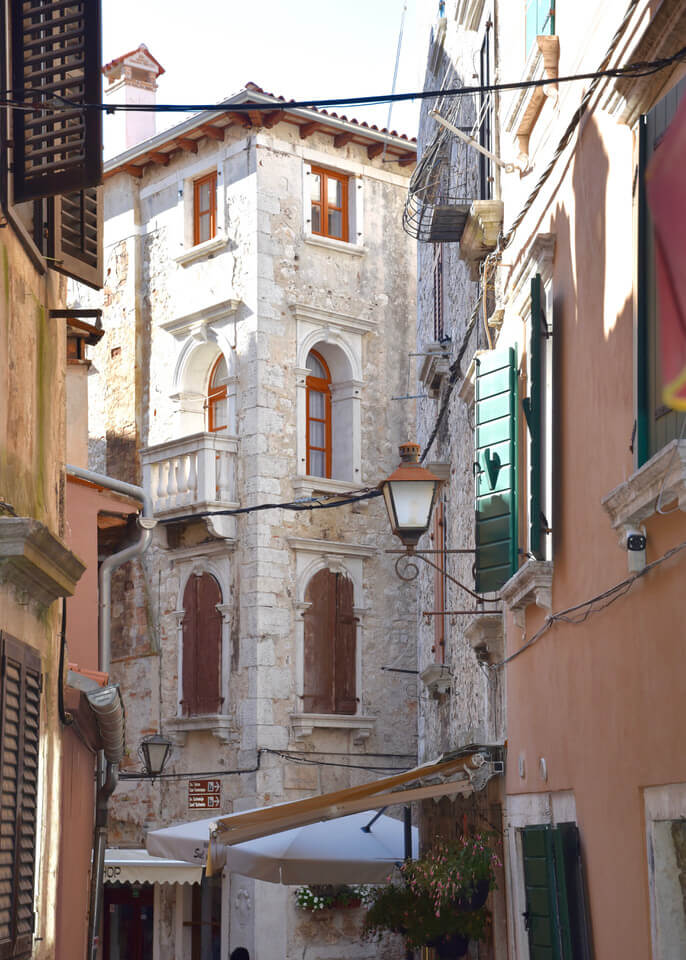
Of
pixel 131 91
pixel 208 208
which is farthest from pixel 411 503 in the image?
pixel 131 91

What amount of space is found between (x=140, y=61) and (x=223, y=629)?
1099 centimetres

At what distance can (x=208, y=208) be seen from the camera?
79.7ft

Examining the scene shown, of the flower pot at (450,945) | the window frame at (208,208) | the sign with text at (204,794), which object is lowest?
the flower pot at (450,945)

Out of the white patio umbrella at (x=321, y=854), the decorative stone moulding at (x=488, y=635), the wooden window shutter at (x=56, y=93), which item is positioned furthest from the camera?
the white patio umbrella at (x=321, y=854)

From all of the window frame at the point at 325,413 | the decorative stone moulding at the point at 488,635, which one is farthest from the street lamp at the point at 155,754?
the decorative stone moulding at the point at 488,635

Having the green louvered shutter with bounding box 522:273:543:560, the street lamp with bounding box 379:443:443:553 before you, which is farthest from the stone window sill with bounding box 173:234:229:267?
the green louvered shutter with bounding box 522:273:543:560

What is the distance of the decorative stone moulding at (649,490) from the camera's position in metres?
4.89

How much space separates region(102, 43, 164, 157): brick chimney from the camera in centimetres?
2619

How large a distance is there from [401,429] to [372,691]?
4.50 metres

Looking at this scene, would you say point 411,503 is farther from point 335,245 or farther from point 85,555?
point 335,245

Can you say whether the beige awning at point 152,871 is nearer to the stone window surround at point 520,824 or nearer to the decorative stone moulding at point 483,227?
the stone window surround at point 520,824

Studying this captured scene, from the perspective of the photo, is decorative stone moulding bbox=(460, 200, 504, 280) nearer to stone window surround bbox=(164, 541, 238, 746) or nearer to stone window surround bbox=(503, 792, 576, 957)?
stone window surround bbox=(503, 792, 576, 957)

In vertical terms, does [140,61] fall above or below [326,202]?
above

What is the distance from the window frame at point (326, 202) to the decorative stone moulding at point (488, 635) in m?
13.6
